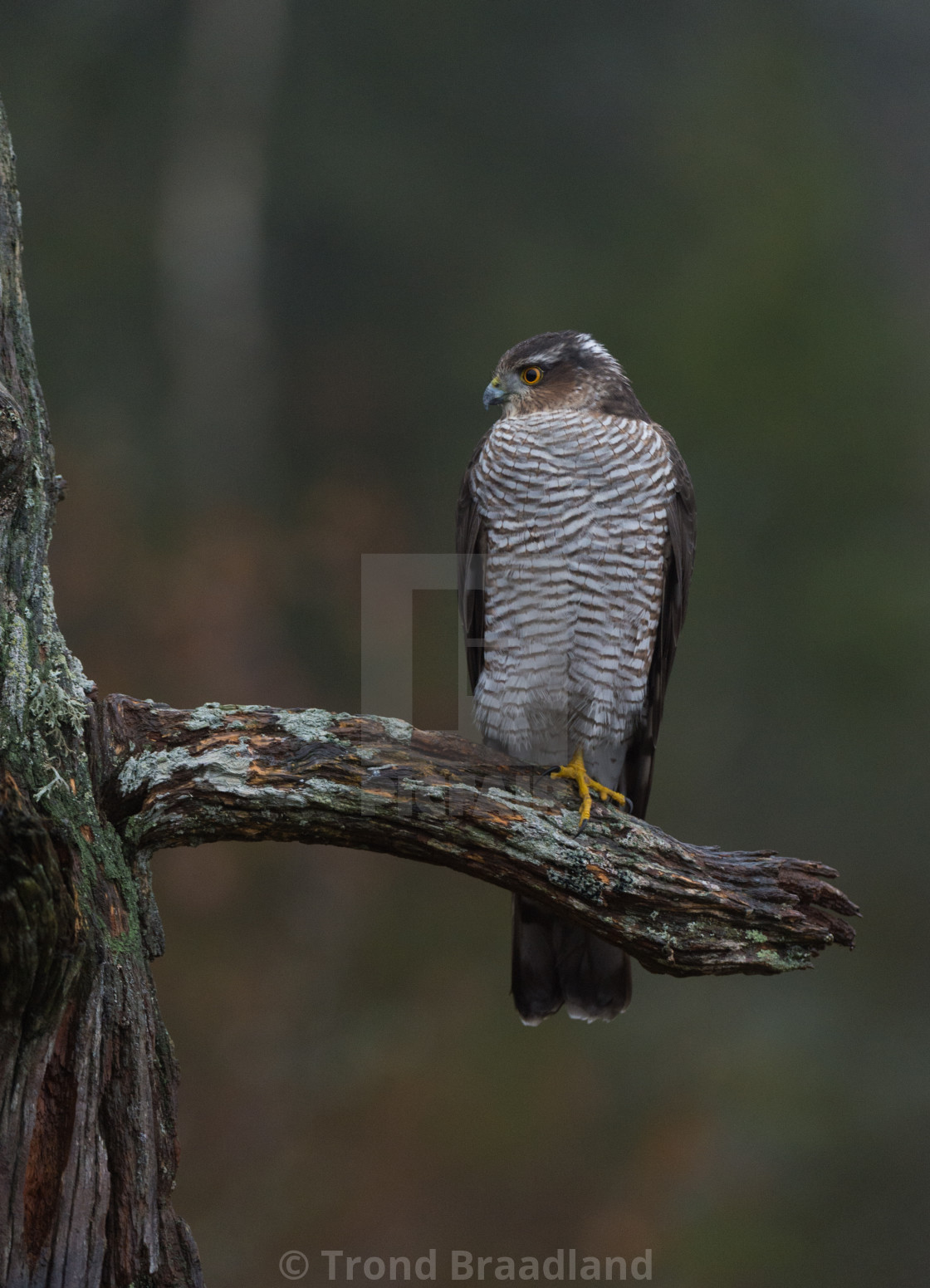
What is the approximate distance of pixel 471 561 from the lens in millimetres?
2852

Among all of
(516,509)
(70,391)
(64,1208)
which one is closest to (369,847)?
(64,1208)

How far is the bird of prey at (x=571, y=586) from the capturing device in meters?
2.63

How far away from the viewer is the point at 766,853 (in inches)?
85.9

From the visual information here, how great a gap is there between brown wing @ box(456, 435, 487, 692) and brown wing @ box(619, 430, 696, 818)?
463 millimetres

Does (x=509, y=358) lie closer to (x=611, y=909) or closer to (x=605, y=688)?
(x=605, y=688)

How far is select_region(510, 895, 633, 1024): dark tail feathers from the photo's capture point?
2.62 metres

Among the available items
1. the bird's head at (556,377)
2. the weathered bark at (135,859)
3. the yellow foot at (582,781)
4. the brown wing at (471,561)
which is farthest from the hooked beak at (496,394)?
the weathered bark at (135,859)

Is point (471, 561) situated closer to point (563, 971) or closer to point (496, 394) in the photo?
point (496, 394)

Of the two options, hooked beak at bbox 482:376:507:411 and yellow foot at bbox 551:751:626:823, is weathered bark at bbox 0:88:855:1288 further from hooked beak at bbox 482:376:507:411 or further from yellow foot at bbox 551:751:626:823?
hooked beak at bbox 482:376:507:411

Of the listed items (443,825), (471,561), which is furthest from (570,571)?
(443,825)

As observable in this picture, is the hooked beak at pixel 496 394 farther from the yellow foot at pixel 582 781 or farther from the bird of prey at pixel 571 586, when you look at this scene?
the yellow foot at pixel 582 781

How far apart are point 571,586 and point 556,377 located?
62 centimetres

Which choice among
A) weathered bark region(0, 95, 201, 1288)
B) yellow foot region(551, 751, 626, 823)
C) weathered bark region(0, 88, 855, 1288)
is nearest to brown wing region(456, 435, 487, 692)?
yellow foot region(551, 751, 626, 823)

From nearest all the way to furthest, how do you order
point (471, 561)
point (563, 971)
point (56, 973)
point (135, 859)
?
point (56, 973) → point (135, 859) → point (563, 971) → point (471, 561)
